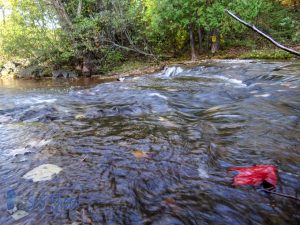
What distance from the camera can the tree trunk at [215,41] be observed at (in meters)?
13.6

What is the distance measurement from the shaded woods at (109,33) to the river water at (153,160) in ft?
30.2

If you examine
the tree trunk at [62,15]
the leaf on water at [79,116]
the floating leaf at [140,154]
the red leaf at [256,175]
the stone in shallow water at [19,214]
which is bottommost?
the stone in shallow water at [19,214]

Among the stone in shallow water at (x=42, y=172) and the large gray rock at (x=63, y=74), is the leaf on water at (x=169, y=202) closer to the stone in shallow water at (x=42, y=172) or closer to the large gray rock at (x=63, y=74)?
the stone in shallow water at (x=42, y=172)

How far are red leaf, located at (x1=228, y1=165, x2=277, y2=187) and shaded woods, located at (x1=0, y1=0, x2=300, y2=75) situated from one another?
11138 mm

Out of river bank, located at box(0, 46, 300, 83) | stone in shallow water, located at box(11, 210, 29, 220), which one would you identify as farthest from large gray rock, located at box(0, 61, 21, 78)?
stone in shallow water, located at box(11, 210, 29, 220)

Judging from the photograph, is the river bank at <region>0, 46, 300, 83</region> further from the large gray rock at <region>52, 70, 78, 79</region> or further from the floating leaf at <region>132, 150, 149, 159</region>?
the floating leaf at <region>132, 150, 149, 159</region>

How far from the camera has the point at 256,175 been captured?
224 cm

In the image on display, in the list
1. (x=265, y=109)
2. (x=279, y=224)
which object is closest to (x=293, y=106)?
(x=265, y=109)

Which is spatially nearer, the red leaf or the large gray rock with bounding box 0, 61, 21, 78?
the red leaf

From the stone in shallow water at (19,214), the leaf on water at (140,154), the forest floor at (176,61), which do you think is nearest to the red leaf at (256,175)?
the leaf on water at (140,154)

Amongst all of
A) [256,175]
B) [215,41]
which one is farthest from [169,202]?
[215,41]

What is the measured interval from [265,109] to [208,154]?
2046 millimetres

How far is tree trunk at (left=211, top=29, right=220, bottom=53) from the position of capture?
44.5 ft

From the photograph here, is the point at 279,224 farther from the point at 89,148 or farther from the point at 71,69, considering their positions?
the point at 71,69
